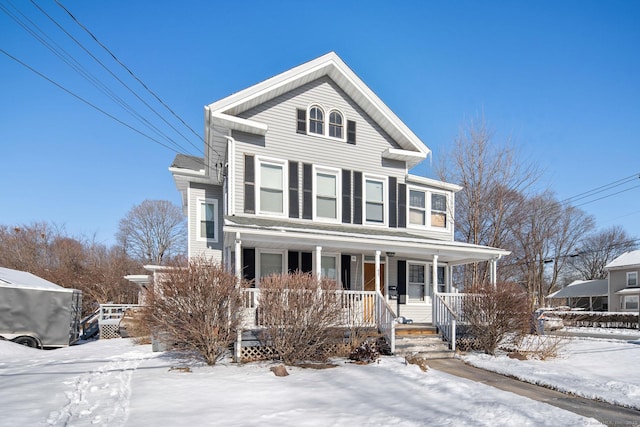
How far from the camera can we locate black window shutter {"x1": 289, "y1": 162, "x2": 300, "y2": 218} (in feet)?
39.8

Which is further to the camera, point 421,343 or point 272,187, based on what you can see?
point 272,187

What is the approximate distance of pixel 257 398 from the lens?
608cm

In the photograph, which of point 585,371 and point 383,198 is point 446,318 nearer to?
point 585,371

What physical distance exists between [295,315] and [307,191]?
508 cm

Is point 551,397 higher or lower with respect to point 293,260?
lower

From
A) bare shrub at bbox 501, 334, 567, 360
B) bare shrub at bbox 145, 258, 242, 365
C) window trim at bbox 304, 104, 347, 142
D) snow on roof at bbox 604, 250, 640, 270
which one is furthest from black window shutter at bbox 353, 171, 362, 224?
snow on roof at bbox 604, 250, 640, 270

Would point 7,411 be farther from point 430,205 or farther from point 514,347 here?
point 430,205

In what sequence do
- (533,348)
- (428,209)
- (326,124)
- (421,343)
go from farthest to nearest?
1. (428,209)
2. (326,124)
3. (533,348)
4. (421,343)

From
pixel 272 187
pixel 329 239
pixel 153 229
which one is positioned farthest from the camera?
pixel 153 229

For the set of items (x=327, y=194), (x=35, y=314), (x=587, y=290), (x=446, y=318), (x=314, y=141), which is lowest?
(x=587, y=290)

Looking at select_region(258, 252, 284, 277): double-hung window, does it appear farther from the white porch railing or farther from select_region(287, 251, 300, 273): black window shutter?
the white porch railing

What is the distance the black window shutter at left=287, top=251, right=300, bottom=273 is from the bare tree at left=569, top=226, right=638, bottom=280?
46.6 metres

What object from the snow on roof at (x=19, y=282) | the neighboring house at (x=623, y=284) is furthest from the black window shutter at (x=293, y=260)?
the neighboring house at (x=623, y=284)

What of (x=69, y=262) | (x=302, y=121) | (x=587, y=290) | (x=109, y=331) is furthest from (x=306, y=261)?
(x=587, y=290)
